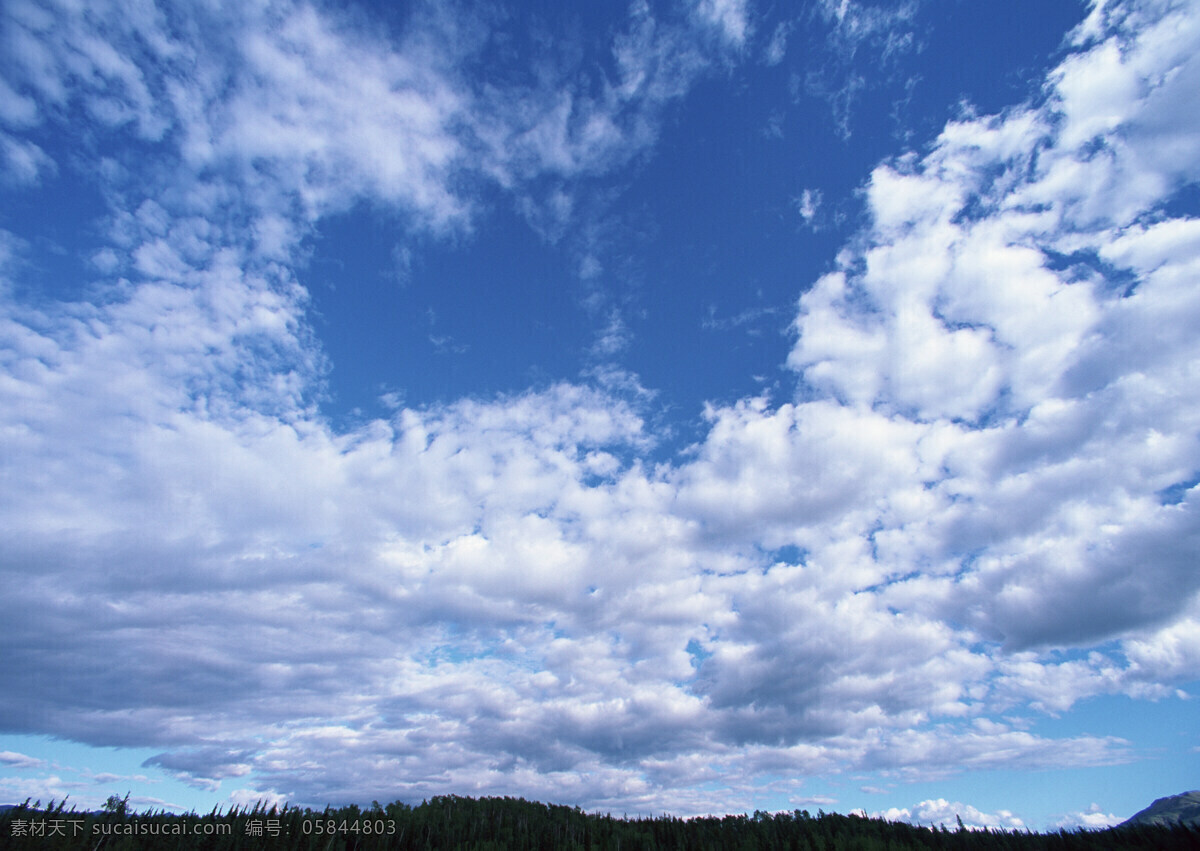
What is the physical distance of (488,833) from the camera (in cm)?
8606

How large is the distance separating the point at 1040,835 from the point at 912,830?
2057 cm

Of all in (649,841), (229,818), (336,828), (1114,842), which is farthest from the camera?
(649,841)

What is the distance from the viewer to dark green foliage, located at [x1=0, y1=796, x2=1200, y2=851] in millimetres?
56969

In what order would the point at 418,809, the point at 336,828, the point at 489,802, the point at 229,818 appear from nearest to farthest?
1. the point at 229,818
2. the point at 336,828
3. the point at 418,809
4. the point at 489,802

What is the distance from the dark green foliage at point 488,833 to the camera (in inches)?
2243

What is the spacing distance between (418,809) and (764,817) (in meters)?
58.9

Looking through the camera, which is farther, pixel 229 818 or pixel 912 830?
pixel 912 830

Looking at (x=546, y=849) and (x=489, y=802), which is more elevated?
(x=489, y=802)

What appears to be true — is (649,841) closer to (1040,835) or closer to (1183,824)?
(1040,835)

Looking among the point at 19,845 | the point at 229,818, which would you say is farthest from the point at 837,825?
the point at 19,845

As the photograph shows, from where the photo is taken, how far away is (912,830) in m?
89.3

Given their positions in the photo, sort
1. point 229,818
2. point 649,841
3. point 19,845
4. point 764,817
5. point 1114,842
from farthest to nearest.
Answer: point 764,817, point 649,841, point 229,818, point 1114,842, point 19,845

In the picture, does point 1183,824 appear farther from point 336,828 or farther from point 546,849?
point 336,828

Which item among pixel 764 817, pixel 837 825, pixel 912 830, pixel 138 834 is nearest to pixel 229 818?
pixel 138 834
